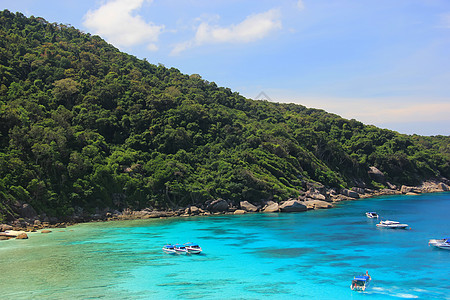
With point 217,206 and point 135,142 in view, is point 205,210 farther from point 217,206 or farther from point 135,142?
point 135,142

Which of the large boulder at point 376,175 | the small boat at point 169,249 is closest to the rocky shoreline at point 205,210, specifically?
the large boulder at point 376,175

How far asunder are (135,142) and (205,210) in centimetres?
2328

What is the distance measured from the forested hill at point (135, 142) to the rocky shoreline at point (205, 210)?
167cm

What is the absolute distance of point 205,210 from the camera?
231ft

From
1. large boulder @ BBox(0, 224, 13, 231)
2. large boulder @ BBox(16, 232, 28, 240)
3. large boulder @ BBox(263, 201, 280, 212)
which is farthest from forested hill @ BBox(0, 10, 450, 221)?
large boulder @ BBox(16, 232, 28, 240)

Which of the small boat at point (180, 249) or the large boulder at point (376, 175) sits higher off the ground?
the large boulder at point (376, 175)

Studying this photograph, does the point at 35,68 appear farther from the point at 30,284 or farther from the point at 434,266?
the point at 434,266

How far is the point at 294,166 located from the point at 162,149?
35644mm

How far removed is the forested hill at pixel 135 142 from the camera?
2426 inches

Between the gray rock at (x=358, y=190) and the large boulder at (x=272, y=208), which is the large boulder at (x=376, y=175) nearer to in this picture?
the gray rock at (x=358, y=190)

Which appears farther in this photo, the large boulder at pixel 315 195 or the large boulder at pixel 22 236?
the large boulder at pixel 315 195

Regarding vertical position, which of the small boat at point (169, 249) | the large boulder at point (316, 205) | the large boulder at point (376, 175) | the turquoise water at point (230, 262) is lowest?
the turquoise water at point (230, 262)

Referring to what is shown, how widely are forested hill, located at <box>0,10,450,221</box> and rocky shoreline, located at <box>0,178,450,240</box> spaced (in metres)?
1.67

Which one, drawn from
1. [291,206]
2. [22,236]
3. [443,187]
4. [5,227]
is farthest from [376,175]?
[5,227]
